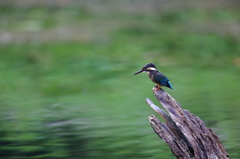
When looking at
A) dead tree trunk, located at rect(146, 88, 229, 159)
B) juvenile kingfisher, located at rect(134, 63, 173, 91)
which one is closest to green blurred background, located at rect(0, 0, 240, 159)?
juvenile kingfisher, located at rect(134, 63, 173, 91)

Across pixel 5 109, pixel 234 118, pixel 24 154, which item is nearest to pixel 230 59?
pixel 234 118

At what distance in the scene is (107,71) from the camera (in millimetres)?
12203

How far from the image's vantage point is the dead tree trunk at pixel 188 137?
5.02 m

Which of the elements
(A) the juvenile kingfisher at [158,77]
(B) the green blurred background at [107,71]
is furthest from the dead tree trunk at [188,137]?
(B) the green blurred background at [107,71]

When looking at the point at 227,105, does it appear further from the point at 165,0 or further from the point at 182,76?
the point at 165,0

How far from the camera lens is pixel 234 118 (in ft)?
28.6

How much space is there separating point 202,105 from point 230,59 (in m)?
4.02

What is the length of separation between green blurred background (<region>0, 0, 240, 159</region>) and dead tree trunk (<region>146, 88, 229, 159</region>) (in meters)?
1.67

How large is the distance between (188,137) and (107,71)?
23.8 feet

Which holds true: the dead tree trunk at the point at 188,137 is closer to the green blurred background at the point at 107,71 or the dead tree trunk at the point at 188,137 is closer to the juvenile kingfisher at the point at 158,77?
the juvenile kingfisher at the point at 158,77

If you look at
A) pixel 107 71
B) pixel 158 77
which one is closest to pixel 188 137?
pixel 158 77

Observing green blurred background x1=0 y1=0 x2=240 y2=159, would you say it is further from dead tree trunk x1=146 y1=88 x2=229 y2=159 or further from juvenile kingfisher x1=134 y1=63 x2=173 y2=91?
dead tree trunk x1=146 y1=88 x2=229 y2=159

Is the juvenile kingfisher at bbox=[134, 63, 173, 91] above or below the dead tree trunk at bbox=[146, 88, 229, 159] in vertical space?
above

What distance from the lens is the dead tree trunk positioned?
502cm
